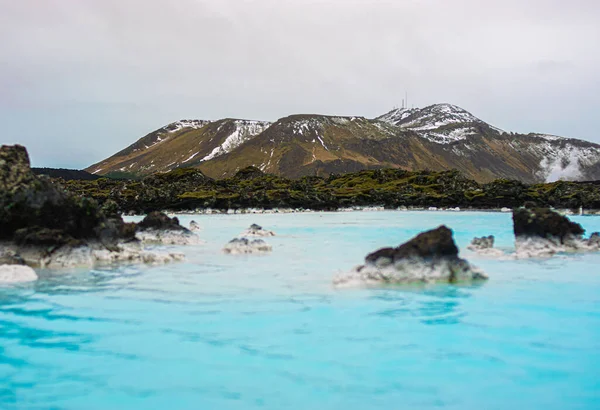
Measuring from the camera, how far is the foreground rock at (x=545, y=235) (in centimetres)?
2734

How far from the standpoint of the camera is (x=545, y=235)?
2852 centimetres

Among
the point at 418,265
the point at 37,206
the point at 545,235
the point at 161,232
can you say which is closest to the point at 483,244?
the point at 545,235

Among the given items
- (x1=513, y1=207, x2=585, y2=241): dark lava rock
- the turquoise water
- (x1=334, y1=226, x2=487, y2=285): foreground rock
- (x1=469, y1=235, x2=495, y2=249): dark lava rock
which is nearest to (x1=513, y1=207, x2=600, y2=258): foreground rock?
(x1=513, y1=207, x2=585, y2=241): dark lava rock

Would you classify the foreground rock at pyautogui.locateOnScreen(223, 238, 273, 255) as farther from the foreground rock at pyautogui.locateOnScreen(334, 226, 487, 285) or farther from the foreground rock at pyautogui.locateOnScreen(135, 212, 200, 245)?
the foreground rock at pyautogui.locateOnScreen(334, 226, 487, 285)

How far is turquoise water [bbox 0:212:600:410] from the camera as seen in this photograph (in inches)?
403

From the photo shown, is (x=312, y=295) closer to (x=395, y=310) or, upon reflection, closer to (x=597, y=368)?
(x=395, y=310)

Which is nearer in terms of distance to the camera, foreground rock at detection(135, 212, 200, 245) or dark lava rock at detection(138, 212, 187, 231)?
foreground rock at detection(135, 212, 200, 245)

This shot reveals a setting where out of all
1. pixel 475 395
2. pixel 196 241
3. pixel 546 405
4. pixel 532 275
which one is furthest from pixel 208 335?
pixel 196 241

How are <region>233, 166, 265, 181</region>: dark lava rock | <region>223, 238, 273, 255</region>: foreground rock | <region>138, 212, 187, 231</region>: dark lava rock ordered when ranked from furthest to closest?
1. <region>233, 166, 265, 181</region>: dark lava rock
2. <region>138, 212, 187, 231</region>: dark lava rock
3. <region>223, 238, 273, 255</region>: foreground rock

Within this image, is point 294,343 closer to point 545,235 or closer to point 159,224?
point 545,235

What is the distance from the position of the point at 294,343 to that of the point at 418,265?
7.37 metres

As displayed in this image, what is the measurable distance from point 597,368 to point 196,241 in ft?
87.1

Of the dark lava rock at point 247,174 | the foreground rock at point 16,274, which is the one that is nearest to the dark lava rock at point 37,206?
the foreground rock at point 16,274

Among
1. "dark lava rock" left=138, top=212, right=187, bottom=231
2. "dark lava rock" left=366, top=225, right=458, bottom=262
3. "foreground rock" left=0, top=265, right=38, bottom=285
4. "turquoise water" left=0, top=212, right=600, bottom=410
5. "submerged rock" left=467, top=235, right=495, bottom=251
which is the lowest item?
"turquoise water" left=0, top=212, right=600, bottom=410
